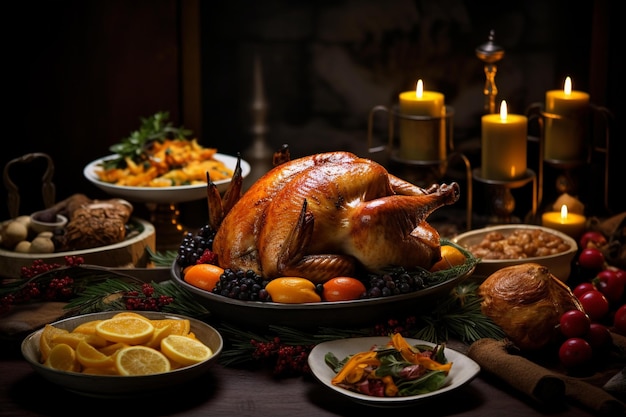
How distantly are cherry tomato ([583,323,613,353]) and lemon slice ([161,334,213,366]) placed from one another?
80 cm

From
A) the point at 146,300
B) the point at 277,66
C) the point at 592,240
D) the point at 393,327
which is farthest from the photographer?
the point at 277,66

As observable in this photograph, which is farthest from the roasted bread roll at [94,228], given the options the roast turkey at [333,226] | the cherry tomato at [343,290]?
the cherry tomato at [343,290]

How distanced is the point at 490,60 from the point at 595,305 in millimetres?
1014

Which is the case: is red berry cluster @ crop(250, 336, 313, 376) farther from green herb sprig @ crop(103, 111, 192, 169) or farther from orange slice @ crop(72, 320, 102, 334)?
green herb sprig @ crop(103, 111, 192, 169)

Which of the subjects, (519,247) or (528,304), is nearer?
(528,304)

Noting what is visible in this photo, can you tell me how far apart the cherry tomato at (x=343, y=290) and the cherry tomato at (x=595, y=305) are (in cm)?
62

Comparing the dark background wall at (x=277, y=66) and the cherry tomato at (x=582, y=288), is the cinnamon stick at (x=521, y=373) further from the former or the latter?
the dark background wall at (x=277, y=66)

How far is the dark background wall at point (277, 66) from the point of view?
131 inches

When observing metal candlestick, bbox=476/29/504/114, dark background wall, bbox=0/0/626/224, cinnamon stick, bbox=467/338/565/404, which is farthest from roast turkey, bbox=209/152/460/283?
dark background wall, bbox=0/0/626/224

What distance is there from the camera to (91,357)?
6.18 feet

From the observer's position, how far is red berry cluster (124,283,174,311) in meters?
2.25

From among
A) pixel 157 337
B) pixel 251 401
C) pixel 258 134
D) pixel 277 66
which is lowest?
pixel 251 401

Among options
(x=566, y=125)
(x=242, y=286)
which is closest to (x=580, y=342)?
(x=242, y=286)

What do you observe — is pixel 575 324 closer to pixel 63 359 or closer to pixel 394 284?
pixel 394 284
